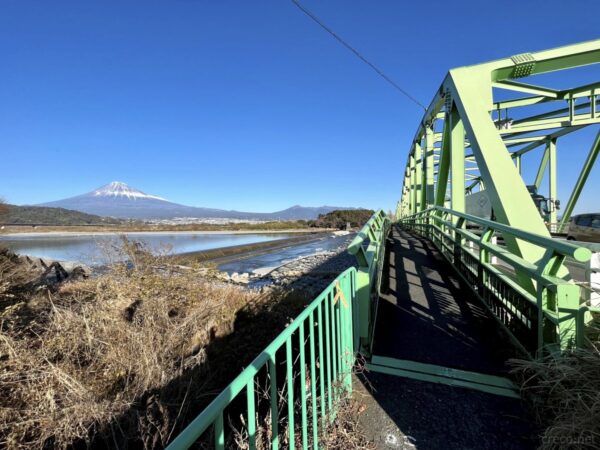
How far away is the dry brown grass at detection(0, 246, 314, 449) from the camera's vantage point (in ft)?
11.9

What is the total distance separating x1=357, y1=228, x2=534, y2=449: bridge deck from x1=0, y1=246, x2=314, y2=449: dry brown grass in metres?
2.26

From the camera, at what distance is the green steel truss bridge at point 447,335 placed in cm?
205

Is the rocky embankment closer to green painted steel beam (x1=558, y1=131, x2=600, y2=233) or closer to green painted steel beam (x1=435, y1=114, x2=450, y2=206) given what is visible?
green painted steel beam (x1=435, y1=114, x2=450, y2=206)

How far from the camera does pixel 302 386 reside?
1.89m

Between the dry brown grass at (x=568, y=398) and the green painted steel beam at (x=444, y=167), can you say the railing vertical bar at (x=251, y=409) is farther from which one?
the green painted steel beam at (x=444, y=167)

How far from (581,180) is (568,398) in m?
17.3

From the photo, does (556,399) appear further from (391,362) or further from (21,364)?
(21,364)

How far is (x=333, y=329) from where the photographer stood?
7.91 feet

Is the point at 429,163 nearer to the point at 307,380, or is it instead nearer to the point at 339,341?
the point at 339,341

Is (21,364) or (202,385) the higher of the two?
(21,364)

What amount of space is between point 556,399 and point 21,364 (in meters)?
5.72

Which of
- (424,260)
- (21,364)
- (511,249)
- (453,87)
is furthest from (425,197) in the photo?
(21,364)

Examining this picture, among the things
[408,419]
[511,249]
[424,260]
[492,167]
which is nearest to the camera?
[408,419]

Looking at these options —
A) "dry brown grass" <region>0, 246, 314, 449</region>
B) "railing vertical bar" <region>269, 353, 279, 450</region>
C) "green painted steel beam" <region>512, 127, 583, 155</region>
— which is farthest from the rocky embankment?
"green painted steel beam" <region>512, 127, 583, 155</region>
